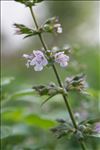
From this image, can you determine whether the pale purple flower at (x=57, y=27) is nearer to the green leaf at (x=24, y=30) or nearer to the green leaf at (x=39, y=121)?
the green leaf at (x=24, y=30)

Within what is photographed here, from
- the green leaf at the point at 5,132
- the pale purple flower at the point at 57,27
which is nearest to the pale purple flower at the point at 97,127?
the pale purple flower at the point at 57,27

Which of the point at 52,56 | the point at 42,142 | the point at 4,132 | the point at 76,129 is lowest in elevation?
the point at 42,142

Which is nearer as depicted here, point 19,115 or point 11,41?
point 19,115

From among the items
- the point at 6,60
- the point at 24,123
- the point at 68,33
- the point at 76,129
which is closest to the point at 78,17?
the point at 68,33

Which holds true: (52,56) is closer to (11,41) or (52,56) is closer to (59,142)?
(59,142)

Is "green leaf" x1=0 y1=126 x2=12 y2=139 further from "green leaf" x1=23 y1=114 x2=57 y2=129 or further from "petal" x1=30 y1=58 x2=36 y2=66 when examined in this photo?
"petal" x1=30 y1=58 x2=36 y2=66

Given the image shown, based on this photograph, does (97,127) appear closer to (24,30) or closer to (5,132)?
(24,30)

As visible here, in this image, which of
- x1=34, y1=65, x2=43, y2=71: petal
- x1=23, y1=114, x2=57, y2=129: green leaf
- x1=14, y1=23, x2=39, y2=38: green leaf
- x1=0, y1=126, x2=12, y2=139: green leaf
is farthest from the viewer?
x1=23, y1=114, x2=57, y2=129: green leaf

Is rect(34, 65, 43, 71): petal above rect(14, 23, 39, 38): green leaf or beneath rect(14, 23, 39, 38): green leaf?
beneath

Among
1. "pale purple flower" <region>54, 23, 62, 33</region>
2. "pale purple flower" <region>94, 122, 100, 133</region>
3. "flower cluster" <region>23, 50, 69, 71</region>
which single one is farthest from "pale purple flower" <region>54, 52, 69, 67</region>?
"pale purple flower" <region>94, 122, 100, 133</region>
